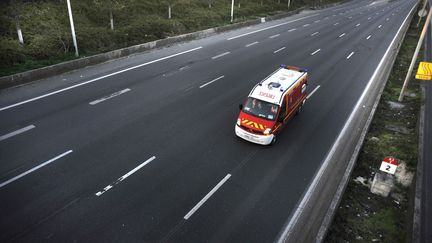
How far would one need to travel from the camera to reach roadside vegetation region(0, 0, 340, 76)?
21203 millimetres

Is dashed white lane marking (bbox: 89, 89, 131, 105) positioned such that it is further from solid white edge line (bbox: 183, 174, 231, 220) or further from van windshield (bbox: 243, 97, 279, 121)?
solid white edge line (bbox: 183, 174, 231, 220)

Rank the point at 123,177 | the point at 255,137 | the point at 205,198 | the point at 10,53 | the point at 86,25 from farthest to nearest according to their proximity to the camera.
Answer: the point at 86,25 < the point at 10,53 < the point at 255,137 < the point at 123,177 < the point at 205,198

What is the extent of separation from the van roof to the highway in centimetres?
214

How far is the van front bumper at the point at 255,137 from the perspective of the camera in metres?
13.2

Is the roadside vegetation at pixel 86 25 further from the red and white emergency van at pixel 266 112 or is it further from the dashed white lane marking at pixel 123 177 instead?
the red and white emergency van at pixel 266 112

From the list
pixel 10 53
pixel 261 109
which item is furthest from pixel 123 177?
pixel 10 53

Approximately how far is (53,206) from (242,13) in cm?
4337

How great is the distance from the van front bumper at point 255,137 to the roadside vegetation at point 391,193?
362cm

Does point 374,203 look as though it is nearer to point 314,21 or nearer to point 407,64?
point 407,64

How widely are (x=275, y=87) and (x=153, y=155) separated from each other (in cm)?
629

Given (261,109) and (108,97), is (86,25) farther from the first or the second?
(261,109)

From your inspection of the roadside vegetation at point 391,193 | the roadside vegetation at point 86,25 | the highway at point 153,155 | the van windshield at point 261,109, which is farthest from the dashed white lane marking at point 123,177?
the roadside vegetation at point 86,25

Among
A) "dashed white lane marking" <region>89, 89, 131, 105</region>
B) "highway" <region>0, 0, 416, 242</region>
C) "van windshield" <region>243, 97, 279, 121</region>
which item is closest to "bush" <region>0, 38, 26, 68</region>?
"highway" <region>0, 0, 416, 242</region>

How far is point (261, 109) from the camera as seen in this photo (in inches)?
539
